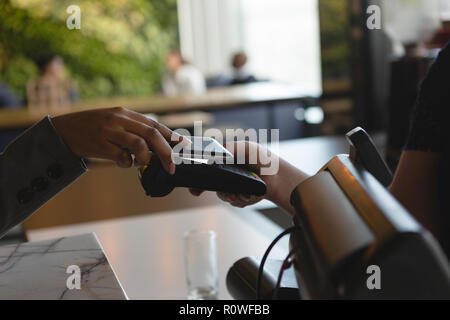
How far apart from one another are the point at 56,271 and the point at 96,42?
8.63 metres

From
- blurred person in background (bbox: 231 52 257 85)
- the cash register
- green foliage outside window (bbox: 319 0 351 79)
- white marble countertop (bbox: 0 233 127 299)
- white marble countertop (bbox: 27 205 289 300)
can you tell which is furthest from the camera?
blurred person in background (bbox: 231 52 257 85)

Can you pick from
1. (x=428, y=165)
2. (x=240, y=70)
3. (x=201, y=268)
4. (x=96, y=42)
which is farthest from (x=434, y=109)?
(x=96, y=42)

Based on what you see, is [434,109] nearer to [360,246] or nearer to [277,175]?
[277,175]

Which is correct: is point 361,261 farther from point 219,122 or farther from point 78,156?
point 219,122

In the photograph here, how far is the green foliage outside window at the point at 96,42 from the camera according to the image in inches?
336

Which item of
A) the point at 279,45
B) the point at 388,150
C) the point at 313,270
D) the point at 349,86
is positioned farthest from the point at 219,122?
the point at 313,270

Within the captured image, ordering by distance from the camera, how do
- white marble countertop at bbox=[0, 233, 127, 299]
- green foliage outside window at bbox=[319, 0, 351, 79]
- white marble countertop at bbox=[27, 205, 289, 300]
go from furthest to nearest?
green foliage outside window at bbox=[319, 0, 351, 79] → white marble countertop at bbox=[27, 205, 289, 300] → white marble countertop at bbox=[0, 233, 127, 299]

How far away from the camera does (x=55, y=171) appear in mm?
688

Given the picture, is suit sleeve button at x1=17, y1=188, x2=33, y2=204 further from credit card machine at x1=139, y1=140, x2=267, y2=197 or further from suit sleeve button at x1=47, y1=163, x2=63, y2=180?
credit card machine at x1=139, y1=140, x2=267, y2=197

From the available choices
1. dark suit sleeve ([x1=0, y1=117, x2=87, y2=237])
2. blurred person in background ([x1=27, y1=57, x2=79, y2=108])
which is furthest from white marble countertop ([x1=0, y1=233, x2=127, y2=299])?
blurred person in background ([x1=27, y1=57, x2=79, y2=108])

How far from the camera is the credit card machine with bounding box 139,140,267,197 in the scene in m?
0.61

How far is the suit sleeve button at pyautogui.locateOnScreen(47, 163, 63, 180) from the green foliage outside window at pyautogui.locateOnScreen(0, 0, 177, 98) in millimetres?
8043

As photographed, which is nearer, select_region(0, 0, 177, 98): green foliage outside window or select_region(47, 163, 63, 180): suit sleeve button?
select_region(47, 163, 63, 180): suit sleeve button
